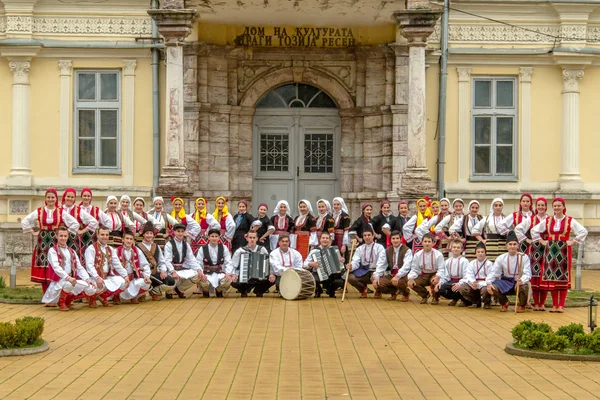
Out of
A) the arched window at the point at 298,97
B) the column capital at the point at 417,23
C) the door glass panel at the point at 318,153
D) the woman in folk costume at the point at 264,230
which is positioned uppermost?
the column capital at the point at 417,23

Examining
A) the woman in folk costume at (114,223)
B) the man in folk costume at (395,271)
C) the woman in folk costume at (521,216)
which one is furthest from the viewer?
the woman in folk costume at (114,223)

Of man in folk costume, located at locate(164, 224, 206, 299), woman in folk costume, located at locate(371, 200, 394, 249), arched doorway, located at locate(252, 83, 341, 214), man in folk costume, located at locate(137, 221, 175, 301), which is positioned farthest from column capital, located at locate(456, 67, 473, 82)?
man in folk costume, located at locate(137, 221, 175, 301)

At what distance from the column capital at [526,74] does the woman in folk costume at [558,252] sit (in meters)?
8.00

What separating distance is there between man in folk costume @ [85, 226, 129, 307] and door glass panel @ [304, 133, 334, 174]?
804 centimetres

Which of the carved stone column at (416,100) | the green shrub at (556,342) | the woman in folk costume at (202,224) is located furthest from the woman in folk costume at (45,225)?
the green shrub at (556,342)

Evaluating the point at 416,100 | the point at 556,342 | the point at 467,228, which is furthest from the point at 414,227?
the point at 556,342

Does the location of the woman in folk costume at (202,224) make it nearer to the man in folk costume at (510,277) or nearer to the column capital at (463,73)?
the man in folk costume at (510,277)

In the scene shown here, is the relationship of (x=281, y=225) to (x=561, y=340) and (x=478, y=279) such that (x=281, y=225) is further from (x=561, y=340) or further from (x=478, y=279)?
(x=561, y=340)

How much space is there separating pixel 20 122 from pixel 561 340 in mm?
14859

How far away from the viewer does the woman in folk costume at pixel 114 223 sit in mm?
18766

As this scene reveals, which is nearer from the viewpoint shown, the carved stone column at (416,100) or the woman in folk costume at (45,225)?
the woman in folk costume at (45,225)

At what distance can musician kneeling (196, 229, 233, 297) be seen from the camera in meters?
18.8

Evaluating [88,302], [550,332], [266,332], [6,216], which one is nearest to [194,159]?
[6,216]

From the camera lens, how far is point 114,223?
18906 mm
